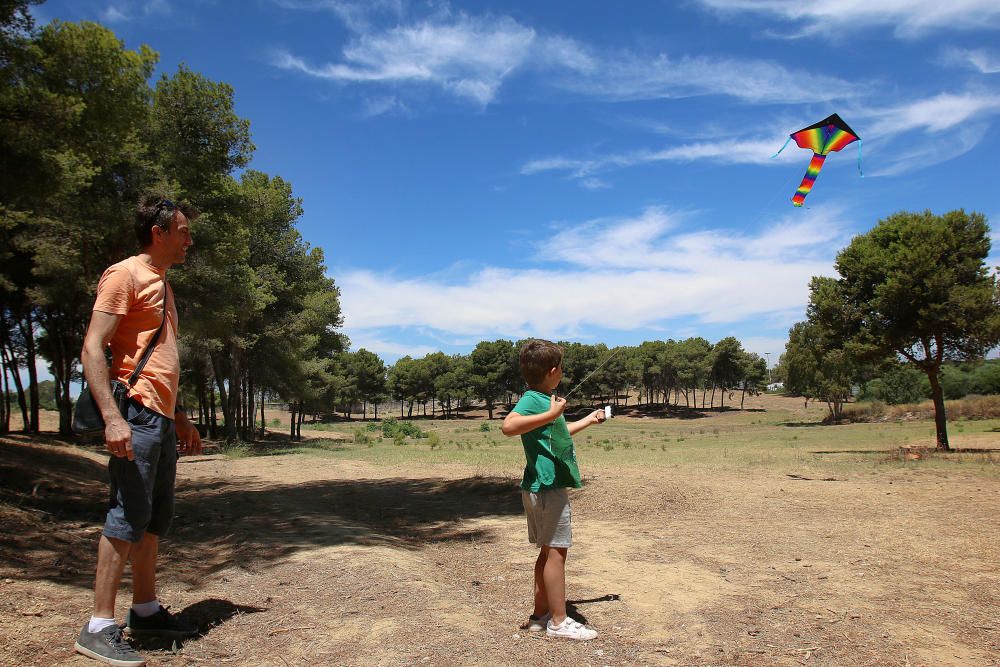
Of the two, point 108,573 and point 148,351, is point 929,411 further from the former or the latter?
point 108,573

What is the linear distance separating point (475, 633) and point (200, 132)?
520 inches

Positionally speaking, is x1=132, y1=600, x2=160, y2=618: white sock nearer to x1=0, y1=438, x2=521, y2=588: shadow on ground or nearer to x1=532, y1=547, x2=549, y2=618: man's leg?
x1=0, y1=438, x2=521, y2=588: shadow on ground

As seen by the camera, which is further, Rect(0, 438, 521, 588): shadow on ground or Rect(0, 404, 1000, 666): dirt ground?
Rect(0, 438, 521, 588): shadow on ground

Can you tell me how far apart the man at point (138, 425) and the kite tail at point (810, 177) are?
8.49 meters

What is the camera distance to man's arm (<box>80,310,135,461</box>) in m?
A: 2.93

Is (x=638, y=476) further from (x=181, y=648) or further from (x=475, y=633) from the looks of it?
(x=181, y=648)

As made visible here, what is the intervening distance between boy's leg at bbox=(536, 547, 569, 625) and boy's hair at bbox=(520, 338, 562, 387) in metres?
1.07

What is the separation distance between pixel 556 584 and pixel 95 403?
271 cm

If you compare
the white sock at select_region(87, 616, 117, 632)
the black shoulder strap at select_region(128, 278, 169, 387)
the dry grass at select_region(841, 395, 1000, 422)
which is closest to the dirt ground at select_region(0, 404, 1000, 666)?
the white sock at select_region(87, 616, 117, 632)

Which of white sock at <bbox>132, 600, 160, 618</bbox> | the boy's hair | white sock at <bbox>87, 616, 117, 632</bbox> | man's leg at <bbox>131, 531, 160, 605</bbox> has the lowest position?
white sock at <bbox>132, 600, 160, 618</bbox>

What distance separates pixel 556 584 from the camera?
145 inches

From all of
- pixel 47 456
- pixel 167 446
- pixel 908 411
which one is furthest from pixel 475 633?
pixel 908 411

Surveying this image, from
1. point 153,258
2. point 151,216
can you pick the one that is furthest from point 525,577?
point 151,216

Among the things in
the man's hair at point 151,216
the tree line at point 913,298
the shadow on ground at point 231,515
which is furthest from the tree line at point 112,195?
the tree line at point 913,298
